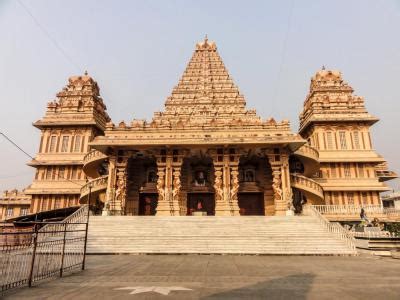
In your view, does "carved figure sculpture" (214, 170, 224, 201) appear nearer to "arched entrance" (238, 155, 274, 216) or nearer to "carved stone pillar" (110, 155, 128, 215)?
"arched entrance" (238, 155, 274, 216)

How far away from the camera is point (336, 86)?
3722 cm

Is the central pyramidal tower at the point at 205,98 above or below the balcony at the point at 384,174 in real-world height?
above

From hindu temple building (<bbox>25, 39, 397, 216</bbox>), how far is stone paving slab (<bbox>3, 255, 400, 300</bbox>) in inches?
518

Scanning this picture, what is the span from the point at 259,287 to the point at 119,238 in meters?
11.3

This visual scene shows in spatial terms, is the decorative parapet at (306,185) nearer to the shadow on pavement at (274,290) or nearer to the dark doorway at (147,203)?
the dark doorway at (147,203)

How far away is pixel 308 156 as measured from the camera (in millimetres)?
26000

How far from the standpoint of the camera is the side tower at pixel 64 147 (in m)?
32.0

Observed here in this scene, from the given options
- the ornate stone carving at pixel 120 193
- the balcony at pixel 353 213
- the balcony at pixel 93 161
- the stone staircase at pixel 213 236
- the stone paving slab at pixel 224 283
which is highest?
the balcony at pixel 93 161

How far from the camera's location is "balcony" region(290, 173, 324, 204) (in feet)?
81.7

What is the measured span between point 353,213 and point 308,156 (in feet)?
24.2

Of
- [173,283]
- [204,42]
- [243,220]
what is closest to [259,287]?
[173,283]

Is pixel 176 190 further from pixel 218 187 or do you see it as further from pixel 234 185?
pixel 234 185

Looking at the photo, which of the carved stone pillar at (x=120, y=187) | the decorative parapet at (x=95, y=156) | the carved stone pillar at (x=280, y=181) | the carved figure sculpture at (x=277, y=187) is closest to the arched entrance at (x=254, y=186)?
the carved stone pillar at (x=280, y=181)

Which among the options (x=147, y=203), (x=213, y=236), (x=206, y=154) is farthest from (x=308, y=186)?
(x=147, y=203)
